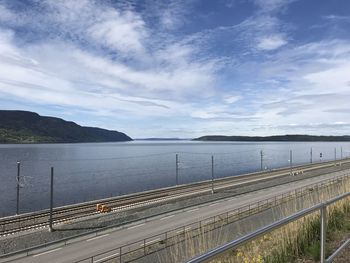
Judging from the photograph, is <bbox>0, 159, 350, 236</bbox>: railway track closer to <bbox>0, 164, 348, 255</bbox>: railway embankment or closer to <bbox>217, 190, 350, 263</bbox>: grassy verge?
<bbox>0, 164, 348, 255</bbox>: railway embankment

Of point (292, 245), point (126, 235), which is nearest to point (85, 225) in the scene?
point (126, 235)

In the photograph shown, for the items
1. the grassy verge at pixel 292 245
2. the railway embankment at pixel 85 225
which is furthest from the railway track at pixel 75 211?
the grassy verge at pixel 292 245

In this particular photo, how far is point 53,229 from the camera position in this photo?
28109mm

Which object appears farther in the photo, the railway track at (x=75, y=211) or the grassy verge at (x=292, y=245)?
the railway track at (x=75, y=211)

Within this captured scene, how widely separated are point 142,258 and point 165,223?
386 inches

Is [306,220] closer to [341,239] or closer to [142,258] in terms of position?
[341,239]

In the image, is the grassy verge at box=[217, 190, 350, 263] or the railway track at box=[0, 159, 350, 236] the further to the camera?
the railway track at box=[0, 159, 350, 236]

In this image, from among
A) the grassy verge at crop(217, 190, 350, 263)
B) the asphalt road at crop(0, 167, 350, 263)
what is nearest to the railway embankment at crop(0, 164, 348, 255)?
the asphalt road at crop(0, 167, 350, 263)

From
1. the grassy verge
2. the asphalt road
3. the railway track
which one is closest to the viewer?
the grassy verge

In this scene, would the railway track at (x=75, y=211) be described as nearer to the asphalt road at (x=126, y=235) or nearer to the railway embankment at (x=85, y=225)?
the railway embankment at (x=85, y=225)

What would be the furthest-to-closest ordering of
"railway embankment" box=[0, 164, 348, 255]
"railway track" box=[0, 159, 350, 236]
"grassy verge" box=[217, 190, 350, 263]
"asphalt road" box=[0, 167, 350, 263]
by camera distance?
"railway track" box=[0, 159, 350, 236], "railway embankment" box=[0, 164, 348, 255], "asphalt road" box=[0, 167, 350, 263], "grassy verge" box=[217, 190, 350, 263]

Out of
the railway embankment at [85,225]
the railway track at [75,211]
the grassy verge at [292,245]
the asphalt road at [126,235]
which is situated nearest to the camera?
the grassy verge at [292,245]

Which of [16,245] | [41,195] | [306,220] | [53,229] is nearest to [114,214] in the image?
[53,229]

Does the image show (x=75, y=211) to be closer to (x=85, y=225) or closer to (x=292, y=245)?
(x=85, y=225)
